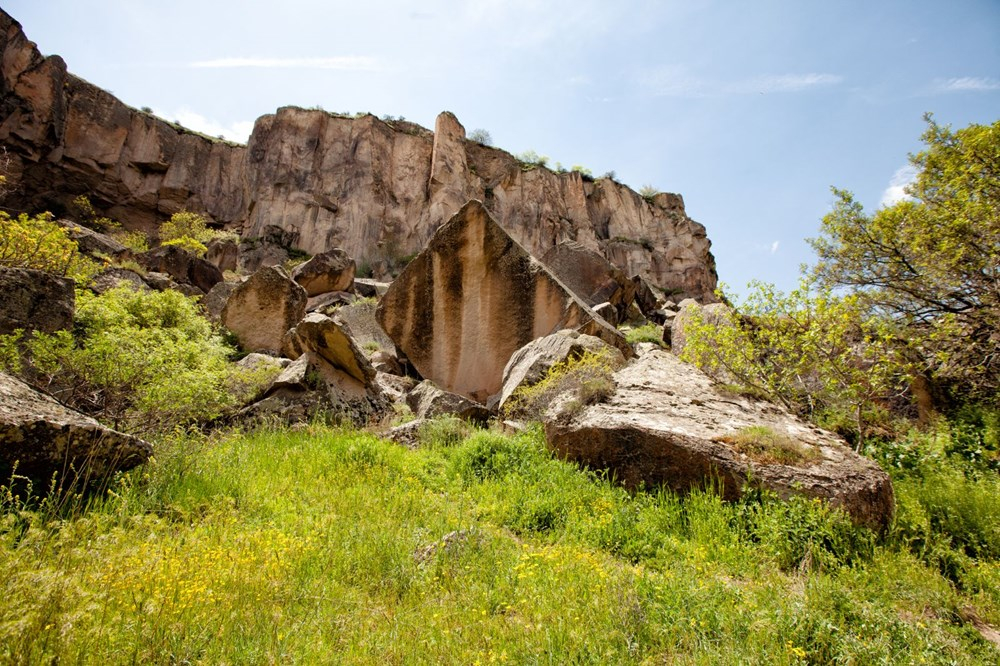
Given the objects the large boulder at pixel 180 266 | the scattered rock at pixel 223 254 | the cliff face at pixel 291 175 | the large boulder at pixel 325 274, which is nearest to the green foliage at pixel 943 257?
the large boulder at pixel 325 274

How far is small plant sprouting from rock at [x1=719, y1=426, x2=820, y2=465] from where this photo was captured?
4129 millimetres

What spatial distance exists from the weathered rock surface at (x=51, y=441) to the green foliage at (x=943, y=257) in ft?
26.6

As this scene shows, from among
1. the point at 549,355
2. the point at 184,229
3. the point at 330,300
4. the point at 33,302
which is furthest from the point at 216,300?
the point at 184,229

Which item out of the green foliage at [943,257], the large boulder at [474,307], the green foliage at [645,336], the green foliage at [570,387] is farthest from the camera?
the green foliage at [645,336]

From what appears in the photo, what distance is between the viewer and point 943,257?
735 centimetres

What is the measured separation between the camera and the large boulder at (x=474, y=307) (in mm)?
9438

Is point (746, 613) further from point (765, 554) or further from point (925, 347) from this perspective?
point (925, 347)

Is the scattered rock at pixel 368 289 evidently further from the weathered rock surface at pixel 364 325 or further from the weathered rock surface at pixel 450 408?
the weathered rock surface at pixel 450 408

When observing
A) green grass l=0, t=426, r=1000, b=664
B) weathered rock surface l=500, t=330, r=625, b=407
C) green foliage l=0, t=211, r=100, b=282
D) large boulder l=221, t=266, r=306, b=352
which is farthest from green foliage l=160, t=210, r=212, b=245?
green grass l=0, t=426, r=1000, b=664

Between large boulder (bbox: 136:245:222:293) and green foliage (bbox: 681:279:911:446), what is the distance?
2195cm

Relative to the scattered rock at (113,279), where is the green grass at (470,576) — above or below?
below

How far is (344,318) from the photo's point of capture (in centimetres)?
1659

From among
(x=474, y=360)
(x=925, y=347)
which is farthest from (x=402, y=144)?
(x=925, y=347)

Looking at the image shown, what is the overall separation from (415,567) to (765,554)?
2.32 m
